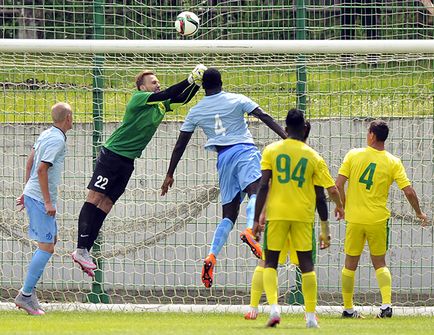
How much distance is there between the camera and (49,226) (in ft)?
36.6

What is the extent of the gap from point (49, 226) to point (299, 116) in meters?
2.81

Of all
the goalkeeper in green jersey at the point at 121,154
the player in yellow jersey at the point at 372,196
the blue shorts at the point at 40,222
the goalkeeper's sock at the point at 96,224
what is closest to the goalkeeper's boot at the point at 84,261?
the goalkeeper in green jersey at the point at 121,154

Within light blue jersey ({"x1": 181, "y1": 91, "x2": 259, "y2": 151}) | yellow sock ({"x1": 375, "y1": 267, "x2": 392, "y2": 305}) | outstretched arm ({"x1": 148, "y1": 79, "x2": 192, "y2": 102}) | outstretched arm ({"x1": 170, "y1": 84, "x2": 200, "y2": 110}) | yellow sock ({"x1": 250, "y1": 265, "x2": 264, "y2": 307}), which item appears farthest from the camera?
outstretched arm ({"x1": 170, "y1": 84, "x2": 200, "y2": 110})

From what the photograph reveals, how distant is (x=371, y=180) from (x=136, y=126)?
2.47 m

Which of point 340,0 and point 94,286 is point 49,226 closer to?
point 94,286

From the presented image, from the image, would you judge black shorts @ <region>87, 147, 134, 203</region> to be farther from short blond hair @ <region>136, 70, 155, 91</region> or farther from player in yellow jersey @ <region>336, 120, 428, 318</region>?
player in yellow jersey @ <region>336, 120, 428, 318</region>

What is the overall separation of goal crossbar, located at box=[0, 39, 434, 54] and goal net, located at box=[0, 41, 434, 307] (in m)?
0.71

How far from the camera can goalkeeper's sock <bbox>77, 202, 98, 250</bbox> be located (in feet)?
39.7

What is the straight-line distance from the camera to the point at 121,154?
12.1 metres

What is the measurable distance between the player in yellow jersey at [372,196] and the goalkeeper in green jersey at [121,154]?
184 cm

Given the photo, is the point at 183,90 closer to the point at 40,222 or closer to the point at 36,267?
the point at 40,222

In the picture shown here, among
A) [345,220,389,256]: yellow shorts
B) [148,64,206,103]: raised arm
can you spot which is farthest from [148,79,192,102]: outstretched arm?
[345,220,389,256]: yellow shorts

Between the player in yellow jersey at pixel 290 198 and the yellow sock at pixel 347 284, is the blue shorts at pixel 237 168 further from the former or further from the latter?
the player in yellow jersey at pixel 290 198

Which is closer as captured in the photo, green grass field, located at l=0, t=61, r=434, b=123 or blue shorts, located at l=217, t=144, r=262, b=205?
blue shorts, located at l=217, t=144, r=262, b=205
